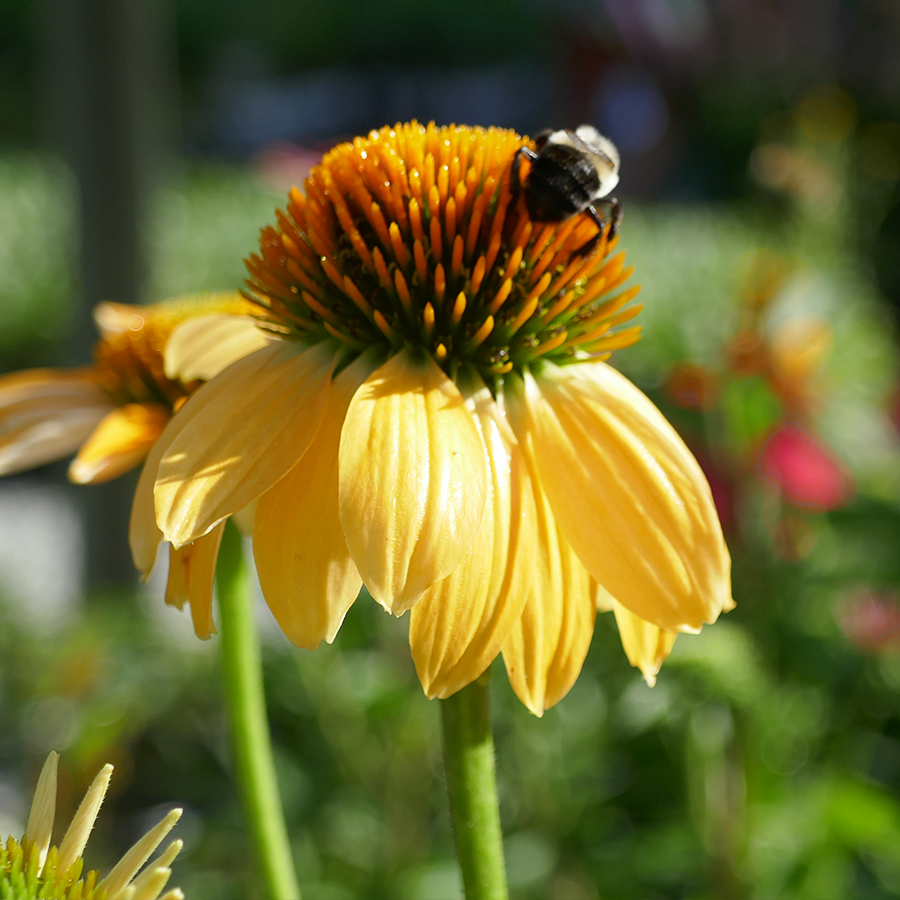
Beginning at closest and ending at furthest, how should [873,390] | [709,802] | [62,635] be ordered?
[709,802]
[62,635]
[873,390]

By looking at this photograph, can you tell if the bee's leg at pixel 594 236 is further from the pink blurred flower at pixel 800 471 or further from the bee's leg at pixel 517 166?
the pink blurred flower at pixel 800 471

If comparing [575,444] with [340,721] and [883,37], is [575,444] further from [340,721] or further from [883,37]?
[883,37]

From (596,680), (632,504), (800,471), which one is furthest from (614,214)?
(596,680)

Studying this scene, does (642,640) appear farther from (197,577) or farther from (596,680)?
(596,680)

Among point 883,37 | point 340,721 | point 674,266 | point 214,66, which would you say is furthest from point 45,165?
point 883,37

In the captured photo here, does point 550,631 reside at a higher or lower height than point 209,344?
lower

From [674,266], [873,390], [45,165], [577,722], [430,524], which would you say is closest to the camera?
[430,524]

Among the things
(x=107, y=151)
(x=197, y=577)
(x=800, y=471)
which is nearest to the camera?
(x=197, y=577)
